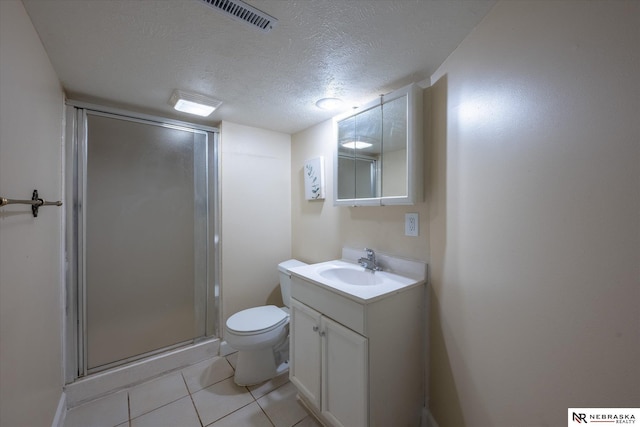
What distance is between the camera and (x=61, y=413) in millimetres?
1438

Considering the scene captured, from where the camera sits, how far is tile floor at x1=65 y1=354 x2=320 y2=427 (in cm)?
147

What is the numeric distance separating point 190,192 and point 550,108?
235 centimetres

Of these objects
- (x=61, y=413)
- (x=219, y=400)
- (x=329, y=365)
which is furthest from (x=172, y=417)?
(x=329, y=365)

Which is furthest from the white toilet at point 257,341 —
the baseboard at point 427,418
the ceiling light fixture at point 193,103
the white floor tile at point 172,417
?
the ceiling light fixture at point 193,103

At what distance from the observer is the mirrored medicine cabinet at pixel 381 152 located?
1396 millimetres

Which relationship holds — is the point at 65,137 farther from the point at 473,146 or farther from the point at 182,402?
the point at 473,146

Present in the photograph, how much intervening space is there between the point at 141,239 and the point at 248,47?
1.70 metres

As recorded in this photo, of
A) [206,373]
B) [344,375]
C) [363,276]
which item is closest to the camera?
[344,375]

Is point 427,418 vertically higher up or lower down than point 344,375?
lower down

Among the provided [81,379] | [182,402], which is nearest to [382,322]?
[182,402]

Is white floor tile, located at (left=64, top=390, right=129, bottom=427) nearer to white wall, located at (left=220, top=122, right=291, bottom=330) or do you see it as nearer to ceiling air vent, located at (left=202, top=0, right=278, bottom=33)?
white wall, located at (left=220, top=122, right=291, bottom=330)

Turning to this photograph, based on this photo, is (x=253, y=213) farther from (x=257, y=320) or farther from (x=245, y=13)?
(x=245, y=13)

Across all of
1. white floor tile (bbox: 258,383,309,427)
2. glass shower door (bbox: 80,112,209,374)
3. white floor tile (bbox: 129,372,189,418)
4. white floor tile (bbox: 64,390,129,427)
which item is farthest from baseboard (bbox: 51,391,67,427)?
white floor tile (bbox: 258,383,309,427)

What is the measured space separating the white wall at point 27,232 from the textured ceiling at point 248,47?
175mm
